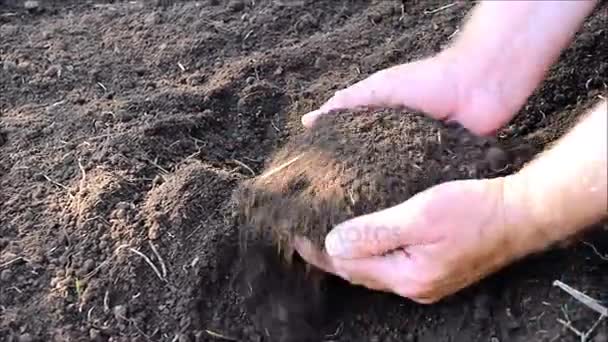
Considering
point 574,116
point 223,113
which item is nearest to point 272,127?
point 223,113

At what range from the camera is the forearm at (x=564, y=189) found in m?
1.67

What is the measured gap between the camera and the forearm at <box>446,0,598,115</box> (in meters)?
2.04

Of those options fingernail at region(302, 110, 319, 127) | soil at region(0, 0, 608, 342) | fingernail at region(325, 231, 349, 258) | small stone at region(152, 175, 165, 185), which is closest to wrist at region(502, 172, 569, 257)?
soil at region(0, 0, 608, 342)

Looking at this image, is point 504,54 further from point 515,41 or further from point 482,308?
point 482,308

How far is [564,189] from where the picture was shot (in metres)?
1.68

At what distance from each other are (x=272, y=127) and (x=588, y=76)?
714 mm

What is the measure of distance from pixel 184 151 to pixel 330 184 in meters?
0.49

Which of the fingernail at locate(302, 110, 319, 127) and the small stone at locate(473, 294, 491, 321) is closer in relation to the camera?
the small stone at locate(473, 294, 491, 321)

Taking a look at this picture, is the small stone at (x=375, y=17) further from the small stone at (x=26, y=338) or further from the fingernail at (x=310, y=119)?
the small stone at (x=26, y=338)

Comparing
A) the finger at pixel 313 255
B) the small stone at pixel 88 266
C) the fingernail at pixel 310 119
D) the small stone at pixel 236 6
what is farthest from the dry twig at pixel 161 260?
the small stone at pixel 236 6

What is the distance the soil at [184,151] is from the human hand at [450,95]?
144 millimetres

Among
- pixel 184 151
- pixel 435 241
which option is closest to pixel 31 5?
pixel 184 151

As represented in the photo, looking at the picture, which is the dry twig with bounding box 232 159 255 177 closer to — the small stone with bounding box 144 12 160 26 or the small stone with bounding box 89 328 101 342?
the small stone with bounding box 89 328 101 342

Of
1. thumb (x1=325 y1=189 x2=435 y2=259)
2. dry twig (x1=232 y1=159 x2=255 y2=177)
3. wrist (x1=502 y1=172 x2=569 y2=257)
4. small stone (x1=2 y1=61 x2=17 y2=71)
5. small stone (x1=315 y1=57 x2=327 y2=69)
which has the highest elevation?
wrist (x1=502 y1=172 x2=569 y2=257)
